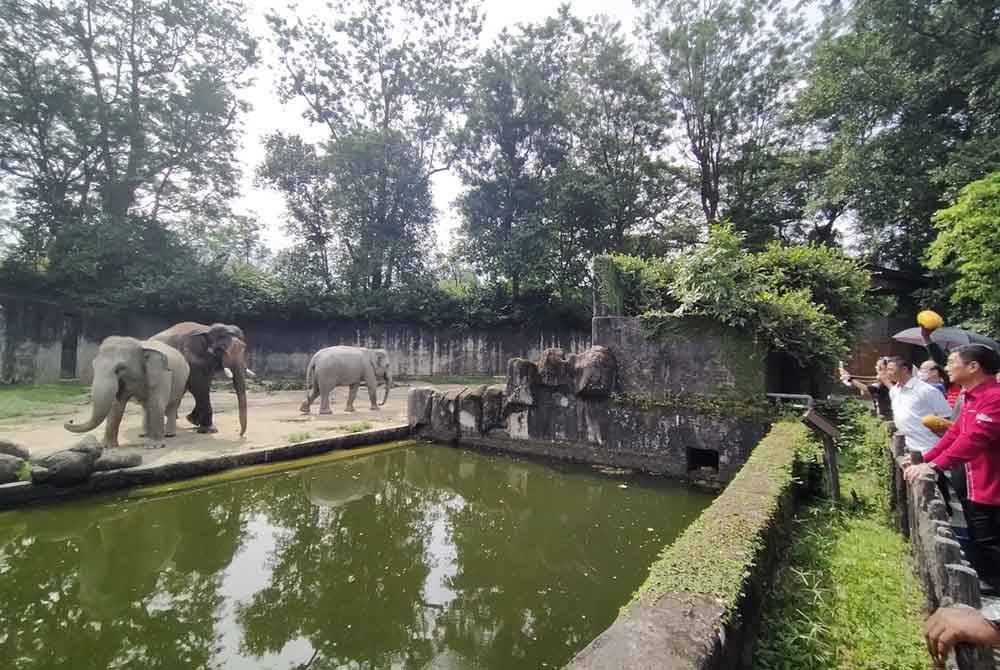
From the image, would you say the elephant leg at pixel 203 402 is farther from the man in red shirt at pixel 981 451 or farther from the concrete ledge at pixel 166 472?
the man in red shirt at pixel 981 451

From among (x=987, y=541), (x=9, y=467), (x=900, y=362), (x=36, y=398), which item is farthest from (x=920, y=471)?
(x=36, y=398)

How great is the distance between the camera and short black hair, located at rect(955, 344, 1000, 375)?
7.64ft

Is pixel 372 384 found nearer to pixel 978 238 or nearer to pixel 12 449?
pixel 12 449

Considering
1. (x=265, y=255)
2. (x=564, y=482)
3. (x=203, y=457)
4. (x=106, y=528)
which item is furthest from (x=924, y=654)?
(x=265, y=255)

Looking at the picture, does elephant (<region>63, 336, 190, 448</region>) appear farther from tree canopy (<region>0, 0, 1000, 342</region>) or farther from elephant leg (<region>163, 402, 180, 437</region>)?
tree canopy (<region>0, 0, 1000, 342</region>)

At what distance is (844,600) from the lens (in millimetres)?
2605

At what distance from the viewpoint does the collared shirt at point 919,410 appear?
3.19 metres

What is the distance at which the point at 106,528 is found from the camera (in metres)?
4.24

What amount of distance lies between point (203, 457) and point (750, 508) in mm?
5884

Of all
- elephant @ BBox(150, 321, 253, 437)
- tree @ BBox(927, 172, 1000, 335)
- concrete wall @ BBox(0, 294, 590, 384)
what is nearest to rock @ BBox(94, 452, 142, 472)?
elephant @ BBox(150, 321, 253, 437)

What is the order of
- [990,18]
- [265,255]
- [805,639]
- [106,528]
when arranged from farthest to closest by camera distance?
1. [265,255]
2. [990,18]
3. [106,528]
4. [805,639]

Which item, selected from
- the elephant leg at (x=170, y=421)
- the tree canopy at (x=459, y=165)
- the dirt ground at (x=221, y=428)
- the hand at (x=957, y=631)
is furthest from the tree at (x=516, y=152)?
the hand at (x=957, y=631)

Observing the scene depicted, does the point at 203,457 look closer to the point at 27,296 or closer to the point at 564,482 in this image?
the point at 564,482

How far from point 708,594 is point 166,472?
5692mm
